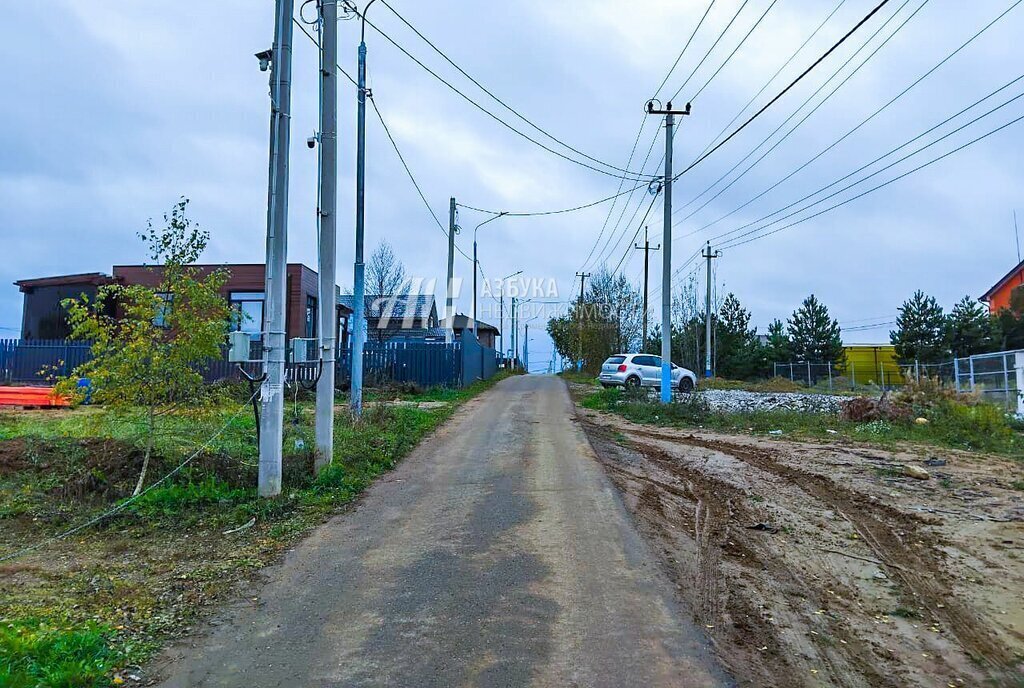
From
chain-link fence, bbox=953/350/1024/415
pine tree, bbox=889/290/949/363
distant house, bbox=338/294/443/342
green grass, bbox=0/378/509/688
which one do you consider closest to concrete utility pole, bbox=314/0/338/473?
green grass, bbox=0/378/509/688

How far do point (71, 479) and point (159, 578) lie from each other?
12.4ft

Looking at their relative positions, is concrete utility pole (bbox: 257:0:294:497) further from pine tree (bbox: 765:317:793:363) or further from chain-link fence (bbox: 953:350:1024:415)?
pine tree (bbox: 765:317:793:363)

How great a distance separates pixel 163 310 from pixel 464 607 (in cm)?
586

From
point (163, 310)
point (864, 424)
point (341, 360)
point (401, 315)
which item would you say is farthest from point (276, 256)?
point (401, 315)

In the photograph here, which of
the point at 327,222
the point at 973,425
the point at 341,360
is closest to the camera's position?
the point at 327,222

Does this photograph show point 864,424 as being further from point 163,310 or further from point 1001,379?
point 163,310

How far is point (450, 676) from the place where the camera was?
4.26 m

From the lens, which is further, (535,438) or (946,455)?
(535,438)

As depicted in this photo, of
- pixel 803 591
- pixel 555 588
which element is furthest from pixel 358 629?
pixel 803 591

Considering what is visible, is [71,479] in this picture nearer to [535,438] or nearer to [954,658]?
[535,438]

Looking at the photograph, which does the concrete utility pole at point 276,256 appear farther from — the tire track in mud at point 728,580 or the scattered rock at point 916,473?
the scattered rock at point 916,473

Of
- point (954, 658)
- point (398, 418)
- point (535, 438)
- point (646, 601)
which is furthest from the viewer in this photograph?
point (398, 418)

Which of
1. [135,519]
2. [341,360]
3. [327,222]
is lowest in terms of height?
[135,519]

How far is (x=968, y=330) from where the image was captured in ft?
145
